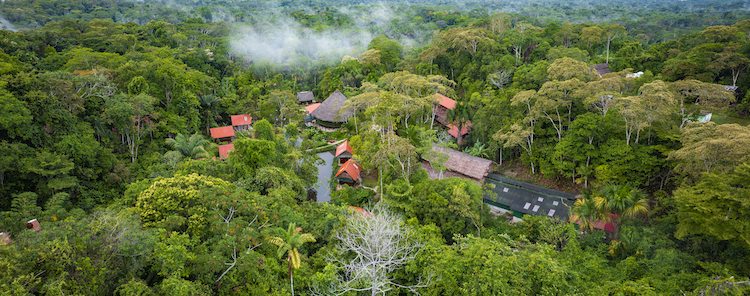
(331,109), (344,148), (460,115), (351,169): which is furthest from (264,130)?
(460,115)

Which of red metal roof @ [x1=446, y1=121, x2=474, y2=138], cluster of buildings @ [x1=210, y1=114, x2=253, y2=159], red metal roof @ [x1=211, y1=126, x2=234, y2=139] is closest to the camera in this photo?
cluster of buildings @ [x1=210, y1=114, x2=253, y2=159]

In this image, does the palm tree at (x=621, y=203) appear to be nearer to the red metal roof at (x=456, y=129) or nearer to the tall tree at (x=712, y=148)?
the tall tree at (x=712, y=148)

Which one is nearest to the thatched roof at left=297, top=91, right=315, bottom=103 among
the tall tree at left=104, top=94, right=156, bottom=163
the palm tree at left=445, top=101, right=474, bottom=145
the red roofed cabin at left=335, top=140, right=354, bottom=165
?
the red roofed cabin at left=335, top=140, right=354, bottom=165

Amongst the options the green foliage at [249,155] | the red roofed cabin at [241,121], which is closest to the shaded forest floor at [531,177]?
the green foliage at [249,155]

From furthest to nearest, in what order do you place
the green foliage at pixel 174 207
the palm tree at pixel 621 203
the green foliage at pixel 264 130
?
1. the green foliage at pixel 264 130
2. the palm tree at pixel 621 203
3. the green foliage at pixel 174 207

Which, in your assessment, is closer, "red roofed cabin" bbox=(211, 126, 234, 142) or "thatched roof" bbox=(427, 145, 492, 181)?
"thatched roof" bbox=(427, 145, 492, 181)

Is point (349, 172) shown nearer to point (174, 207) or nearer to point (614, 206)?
point (174, 207)

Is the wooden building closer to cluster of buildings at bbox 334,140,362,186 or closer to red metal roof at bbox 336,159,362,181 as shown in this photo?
cluster of buildings at bbox 334,140,362,186
